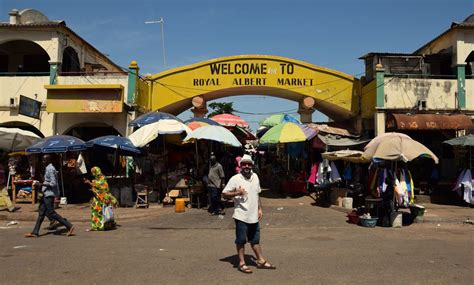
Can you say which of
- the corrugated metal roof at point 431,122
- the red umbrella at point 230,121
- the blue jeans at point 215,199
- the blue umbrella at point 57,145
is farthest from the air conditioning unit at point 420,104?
the blue umbrella at point 57,145

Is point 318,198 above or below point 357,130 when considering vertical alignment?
below

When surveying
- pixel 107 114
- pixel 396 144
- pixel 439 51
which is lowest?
pixel 396 144

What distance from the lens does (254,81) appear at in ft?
64.7

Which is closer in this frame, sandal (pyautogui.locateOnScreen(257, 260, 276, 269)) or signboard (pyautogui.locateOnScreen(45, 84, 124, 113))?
sandal (pyautogui.locateOnScreen(257, 260, 276, 269))

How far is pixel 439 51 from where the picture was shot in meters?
19.6

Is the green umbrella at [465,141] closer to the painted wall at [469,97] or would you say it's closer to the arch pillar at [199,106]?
the painted wall at [469,97]

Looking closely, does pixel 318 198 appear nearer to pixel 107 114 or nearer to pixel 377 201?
pixel 377 201

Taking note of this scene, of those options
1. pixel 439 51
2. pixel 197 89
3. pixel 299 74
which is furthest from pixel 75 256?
pixel 439 51

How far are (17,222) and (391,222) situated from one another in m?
10.2

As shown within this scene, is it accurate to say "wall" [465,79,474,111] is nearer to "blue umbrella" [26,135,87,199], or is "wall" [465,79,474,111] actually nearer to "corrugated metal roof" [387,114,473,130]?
"corrugated metal roof" [387,114,473,130]

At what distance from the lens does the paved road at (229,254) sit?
19.6 ft

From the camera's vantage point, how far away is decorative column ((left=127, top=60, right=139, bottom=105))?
18.0m

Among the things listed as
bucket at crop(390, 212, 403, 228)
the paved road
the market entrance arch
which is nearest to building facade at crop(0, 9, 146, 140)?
the market entrance arch

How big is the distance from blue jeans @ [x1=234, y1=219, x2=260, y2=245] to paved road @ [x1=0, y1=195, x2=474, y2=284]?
0.45m
